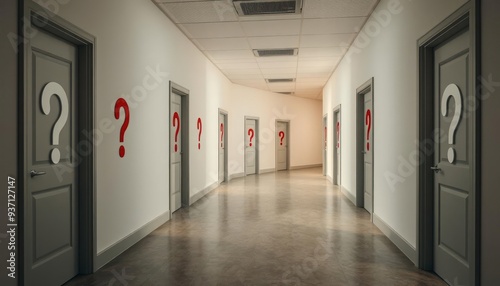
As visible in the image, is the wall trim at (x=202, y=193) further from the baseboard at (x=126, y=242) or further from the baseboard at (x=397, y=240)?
the baseboard at (x=397, y=240)

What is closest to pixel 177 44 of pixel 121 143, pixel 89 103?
pixel 121 143

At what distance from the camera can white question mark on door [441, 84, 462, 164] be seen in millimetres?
2817

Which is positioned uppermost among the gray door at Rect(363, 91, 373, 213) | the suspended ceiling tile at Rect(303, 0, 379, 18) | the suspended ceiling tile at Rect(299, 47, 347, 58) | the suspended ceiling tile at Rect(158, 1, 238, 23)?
the suspended ceiling tile at Rect(303, 0, 379, 18)

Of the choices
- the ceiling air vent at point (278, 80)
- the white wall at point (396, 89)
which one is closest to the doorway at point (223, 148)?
the ceiling air vent at point (278, 80)

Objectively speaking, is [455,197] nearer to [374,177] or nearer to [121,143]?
[374,177]

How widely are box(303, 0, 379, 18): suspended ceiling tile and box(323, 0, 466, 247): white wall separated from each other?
17 centimetres

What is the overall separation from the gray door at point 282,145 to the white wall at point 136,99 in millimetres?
6452

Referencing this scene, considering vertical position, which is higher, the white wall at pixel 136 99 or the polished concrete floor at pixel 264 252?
the white wall at pixel 136 99

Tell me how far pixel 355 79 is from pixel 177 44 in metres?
3.26

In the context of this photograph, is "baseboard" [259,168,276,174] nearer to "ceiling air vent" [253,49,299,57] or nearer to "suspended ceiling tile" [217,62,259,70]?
"suspended ceiling tile" [217,62,259,70]

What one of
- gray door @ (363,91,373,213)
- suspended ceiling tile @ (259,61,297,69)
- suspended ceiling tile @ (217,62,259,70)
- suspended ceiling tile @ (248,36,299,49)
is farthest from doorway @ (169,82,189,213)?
gray door @ (363,91,373,213)

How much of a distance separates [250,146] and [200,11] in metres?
7.63

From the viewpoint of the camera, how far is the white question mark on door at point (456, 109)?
2.82m

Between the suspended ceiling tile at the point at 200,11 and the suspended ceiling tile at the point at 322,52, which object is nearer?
the suspended ceiling tile at the point at 200,11
